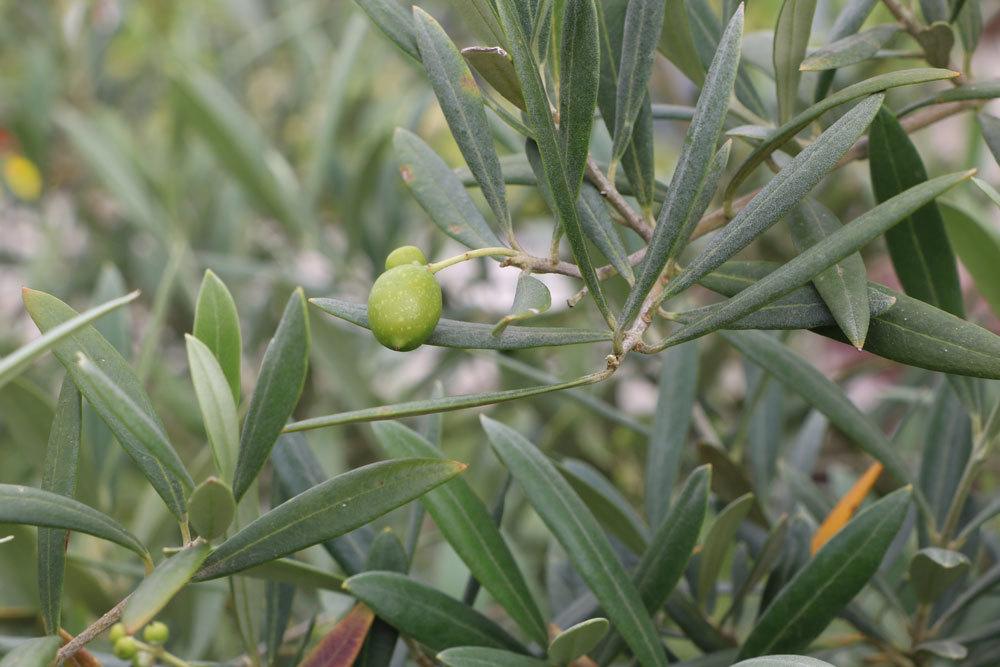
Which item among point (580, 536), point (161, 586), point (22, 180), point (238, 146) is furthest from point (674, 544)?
point (22, 180)

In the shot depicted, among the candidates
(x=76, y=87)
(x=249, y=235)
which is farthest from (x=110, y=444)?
(x=76, y=87)

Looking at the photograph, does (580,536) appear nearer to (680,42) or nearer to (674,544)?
(674,544)

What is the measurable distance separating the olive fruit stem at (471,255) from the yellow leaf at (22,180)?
3.77ft

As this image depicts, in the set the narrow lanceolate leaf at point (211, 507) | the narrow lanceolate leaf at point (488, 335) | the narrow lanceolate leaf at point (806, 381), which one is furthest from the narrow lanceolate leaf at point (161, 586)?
the narrow lanceolate leaf at point (806, 381)

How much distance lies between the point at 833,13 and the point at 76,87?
1.08 m

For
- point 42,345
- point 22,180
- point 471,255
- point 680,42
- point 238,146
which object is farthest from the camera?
point 22,180

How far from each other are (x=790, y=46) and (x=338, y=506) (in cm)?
30

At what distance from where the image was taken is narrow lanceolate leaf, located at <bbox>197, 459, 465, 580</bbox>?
1.28 ft

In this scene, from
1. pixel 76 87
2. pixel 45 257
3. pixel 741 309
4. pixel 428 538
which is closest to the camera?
pixel 741 309

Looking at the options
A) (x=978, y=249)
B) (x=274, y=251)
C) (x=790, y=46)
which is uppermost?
(x=790, y=46)

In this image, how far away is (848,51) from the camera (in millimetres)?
477

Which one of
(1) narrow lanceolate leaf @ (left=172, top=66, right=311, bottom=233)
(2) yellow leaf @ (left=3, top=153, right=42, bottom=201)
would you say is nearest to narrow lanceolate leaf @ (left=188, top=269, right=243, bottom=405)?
(1) narrow lanceolate leaf @ (left=172, top=66, right=311, bottom=233)

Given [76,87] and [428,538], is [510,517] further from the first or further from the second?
[76,87]

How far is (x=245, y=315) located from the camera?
1310 mm
